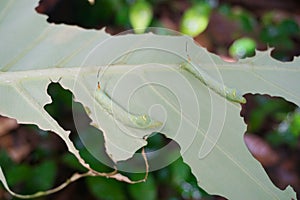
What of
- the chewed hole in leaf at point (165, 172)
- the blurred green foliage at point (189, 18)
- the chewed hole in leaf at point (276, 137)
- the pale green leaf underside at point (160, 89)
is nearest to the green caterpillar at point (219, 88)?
the pale green leaf underside at point (160, 89)

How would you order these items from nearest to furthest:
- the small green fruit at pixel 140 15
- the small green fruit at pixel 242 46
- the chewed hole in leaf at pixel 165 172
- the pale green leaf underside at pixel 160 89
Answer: the pale green leaf underside at pixel 160 89
the chewed hole in leaf at pixel 165 172
the small green fruit at pixel 140 15
the small green fruit at pixel 242 46

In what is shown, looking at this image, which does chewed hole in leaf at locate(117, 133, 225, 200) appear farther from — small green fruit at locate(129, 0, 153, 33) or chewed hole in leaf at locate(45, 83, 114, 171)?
small green fruit at locate(129, 0, 153, 33)

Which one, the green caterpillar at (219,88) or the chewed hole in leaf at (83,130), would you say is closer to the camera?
the green caterpillar at (219,88)

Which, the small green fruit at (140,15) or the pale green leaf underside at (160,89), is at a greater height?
the pale green leaf underside at (160,89)

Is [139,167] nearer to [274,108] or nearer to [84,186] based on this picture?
Result: [84,186]

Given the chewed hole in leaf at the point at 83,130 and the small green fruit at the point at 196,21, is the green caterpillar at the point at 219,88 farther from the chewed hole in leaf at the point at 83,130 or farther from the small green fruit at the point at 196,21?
the small green fruit at the point at 196,21

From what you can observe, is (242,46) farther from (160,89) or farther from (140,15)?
(160,89)

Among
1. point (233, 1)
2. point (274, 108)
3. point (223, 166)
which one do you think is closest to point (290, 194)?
point (223, 166)

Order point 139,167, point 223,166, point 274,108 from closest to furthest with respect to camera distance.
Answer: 1. point 223,166
2. point 139,167
3. point 274,108
